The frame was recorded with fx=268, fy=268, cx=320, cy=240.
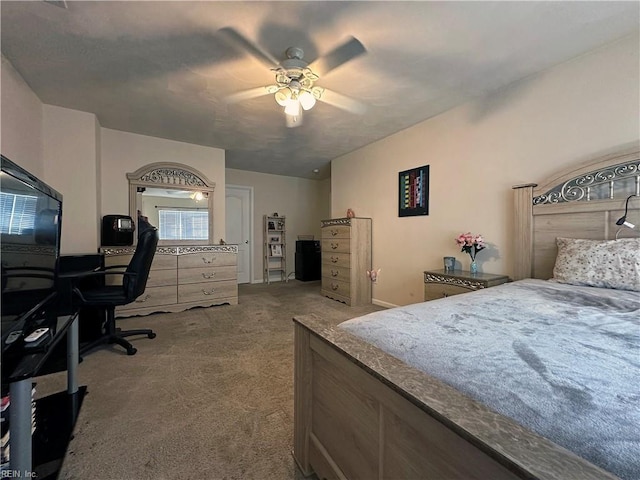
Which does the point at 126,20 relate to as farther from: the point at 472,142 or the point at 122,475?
the point at 472,142

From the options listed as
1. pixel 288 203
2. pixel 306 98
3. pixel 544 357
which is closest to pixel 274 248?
pixel 288 203

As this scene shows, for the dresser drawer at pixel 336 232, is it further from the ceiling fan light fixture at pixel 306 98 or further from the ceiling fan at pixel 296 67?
the ceiling fan light fixture at pixel 306 98

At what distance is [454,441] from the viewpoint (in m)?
0.54

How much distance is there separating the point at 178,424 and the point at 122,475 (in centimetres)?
32

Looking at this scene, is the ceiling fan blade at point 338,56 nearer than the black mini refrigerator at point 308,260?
Yes

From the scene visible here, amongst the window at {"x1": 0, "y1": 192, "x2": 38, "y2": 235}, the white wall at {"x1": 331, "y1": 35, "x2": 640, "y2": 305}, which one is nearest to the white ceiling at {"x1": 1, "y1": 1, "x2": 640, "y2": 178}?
the white wall at {"x1": 331, "y1": 35, "x2": 640, "y2": 305}

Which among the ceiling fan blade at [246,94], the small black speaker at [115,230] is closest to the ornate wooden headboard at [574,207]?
the ceiling fan blade at [246,94]

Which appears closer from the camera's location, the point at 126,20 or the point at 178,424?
the point at 178,424

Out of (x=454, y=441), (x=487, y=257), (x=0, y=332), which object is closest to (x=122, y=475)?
(x=0, y=332)

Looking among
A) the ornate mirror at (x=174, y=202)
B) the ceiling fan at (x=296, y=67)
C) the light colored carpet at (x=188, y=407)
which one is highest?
the ceiling fan at (x=296, y=67)

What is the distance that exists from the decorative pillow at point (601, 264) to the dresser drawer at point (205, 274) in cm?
359

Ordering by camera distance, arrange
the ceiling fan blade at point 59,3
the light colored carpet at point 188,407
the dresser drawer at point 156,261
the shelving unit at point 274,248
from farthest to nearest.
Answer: the shelving unit at point 274,248 → the dresser drawer at point 156,261 → the ceiling fan blade at point 59,3 → the light colored carpet at point 188,407

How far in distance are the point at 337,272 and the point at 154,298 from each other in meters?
2.46

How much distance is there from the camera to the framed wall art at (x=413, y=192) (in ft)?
10.6
